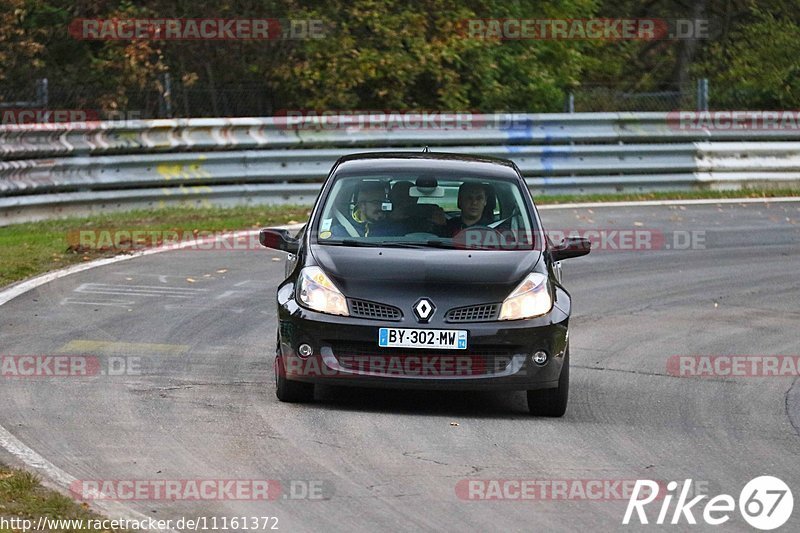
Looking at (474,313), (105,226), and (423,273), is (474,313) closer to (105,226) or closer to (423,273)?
(423,273)

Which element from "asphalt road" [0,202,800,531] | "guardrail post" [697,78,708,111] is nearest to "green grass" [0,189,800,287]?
"asphalt road" [0,202,800,531]

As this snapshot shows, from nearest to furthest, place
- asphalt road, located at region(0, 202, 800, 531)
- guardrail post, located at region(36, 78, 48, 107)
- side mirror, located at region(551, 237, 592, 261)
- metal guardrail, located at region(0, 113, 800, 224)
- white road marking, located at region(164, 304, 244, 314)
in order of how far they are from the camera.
A: 1. asphalt road, located at region(0, 202, 800, 531)
2. side mirror, located at region(551, 237, 592, 261)
3. white road marking, located at region(164, 304, 244, 314)
4. metal guardrail, located at region(0, 113, 800, 224)
5. guardrail post, located at region(36, 78, 48, 107)

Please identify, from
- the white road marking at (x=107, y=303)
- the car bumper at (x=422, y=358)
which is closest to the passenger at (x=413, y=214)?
the car bumper at (x=422, y=358)

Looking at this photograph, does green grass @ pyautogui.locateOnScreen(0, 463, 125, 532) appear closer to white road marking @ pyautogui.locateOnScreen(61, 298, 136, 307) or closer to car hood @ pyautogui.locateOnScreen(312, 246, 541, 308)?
car hood @ pyautogui.locateOnScreen(312, 246, 541, 308)

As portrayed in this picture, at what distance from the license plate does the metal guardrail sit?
379 inches

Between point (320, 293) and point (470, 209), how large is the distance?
142 centimetres

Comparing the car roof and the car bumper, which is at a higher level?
the car roof

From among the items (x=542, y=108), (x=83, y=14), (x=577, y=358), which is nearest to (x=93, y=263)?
(x=577, y=358)

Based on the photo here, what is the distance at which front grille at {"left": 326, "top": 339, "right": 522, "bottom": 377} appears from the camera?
8.45m

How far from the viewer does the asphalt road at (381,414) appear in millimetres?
6742

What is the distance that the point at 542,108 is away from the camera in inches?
1094

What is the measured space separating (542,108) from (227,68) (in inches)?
241

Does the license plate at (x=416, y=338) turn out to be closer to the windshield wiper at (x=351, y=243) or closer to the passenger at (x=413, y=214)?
the windshield wiper at (x=351, y=243)

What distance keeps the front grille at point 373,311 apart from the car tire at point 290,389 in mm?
569
